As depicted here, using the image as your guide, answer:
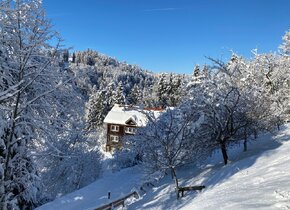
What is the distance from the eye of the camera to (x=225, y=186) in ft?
44.3

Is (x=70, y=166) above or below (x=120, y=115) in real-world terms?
below

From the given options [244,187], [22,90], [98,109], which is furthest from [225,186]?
[98,109]

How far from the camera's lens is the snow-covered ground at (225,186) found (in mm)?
8953

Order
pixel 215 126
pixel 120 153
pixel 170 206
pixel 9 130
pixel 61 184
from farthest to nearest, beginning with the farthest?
pixel 120 153 < pixel 61 184 < pixel 215 126 < pixel 170 206 < pixel 9 130

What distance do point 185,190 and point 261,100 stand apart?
27.0ft

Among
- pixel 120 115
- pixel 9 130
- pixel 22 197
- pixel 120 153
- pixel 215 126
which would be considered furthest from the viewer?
pixel 120 115

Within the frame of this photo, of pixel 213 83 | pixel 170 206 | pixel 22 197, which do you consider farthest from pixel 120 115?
pixel 22 197

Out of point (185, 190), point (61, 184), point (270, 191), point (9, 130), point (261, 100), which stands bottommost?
point (61, 184)

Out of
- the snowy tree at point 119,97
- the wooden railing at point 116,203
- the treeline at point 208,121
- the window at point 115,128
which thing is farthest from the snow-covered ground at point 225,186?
the snowy tree at point 119,97

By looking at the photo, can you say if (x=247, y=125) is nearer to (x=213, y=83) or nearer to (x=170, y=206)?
(x=213, y=83)

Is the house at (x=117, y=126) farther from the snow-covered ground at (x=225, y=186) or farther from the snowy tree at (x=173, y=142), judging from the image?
the snowy tree at (x=173, y=142)

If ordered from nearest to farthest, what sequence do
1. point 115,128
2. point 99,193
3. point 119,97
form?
point 99,193 < point 115,128 < point 119,97

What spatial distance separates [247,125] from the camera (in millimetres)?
19219

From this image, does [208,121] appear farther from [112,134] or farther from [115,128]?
[112,134]
